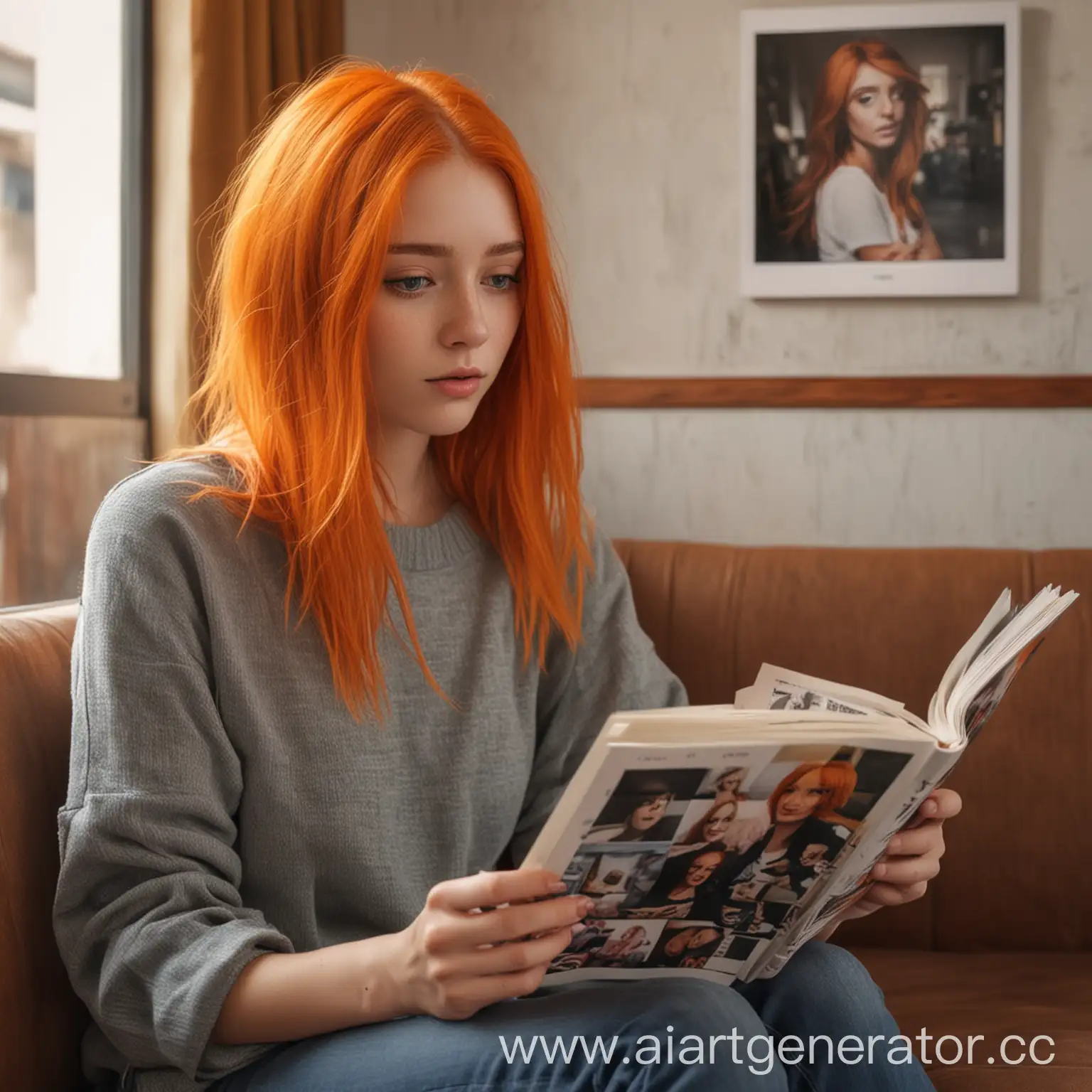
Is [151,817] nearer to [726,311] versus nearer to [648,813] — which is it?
[648,813]

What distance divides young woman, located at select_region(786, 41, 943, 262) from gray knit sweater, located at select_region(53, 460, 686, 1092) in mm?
1150

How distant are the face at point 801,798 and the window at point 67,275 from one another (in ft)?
4.05

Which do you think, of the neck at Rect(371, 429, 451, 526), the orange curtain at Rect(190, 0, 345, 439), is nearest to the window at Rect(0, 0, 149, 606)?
the orange curtain at Rect(190, 0, 345, 439)

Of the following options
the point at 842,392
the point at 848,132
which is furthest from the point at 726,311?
the point at 848,132

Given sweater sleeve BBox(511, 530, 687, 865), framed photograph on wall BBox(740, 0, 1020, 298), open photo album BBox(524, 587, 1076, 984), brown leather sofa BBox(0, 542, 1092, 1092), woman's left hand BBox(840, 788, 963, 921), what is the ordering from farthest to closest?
framed photograph on wall BBox(740, 0, 1020, 298)
brown leather sofa BBox(0, 542, 1092, 1092)
sweater sleeve BBox(511, 530, 687, 865)
woman's left hand BBox(840, 788, 963, 921)
open photo album BBox(524, 587, 1076, 984)

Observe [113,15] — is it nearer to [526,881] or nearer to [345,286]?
[345,286]

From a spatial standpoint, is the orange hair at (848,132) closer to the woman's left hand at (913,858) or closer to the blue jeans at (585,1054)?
the woman's left hand at (913,858)

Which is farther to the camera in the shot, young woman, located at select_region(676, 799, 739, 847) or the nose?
the nose

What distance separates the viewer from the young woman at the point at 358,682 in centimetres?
100

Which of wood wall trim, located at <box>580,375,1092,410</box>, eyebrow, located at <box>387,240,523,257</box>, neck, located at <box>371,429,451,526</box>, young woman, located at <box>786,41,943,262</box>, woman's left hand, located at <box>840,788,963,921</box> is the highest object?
young woman, located at <box>786,41,943,262</box>

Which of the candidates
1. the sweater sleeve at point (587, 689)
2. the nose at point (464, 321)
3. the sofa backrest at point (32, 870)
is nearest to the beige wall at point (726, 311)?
the sweater sleeve at point (587, 689)

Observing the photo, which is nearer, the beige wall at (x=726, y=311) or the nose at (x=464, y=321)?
the nose at (x=464, y=321)

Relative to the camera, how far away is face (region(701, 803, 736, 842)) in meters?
0.95

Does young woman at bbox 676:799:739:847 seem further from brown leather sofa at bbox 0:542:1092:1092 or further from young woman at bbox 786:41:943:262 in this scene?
young woman at bbox 786:41:943:262
